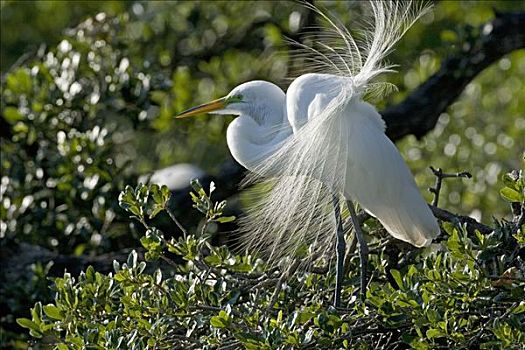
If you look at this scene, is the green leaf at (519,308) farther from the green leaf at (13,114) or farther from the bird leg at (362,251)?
the green leaf at (13,114)

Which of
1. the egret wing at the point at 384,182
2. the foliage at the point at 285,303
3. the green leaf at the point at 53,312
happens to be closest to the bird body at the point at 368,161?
the egret wing at the point at 384,182

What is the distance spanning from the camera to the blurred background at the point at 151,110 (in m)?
3.78

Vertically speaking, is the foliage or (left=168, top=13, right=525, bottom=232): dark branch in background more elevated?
the foliage

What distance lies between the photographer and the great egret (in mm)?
2664

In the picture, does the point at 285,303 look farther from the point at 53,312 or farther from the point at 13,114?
the point at 13,114

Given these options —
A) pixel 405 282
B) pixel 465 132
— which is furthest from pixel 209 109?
pixel 465 132

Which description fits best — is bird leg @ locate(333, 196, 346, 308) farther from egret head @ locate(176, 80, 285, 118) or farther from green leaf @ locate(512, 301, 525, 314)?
green leaf @ locate(512, 301, 525, 314)

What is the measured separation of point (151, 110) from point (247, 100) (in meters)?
1.22

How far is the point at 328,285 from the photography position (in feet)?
8.81

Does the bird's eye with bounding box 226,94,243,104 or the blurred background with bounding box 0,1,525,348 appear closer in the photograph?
the bird's eye with bounding box 226,94,243,104

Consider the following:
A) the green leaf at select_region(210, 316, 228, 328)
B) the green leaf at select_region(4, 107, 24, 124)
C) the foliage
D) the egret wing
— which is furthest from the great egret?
the green leaf at select_region(4, 107, 24, 124)

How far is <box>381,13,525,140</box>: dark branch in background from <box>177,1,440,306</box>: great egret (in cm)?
115

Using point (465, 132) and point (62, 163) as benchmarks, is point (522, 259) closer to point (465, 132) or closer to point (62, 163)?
point (62, 163)

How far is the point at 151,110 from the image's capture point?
414 cm
